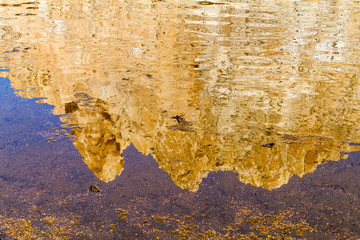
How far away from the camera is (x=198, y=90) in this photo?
522 centimetres

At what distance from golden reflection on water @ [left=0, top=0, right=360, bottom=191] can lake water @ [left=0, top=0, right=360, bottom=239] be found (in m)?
0.02

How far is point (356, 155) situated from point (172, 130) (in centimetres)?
198

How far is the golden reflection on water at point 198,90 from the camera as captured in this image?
11.8 ft

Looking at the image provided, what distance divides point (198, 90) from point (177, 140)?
160 cm

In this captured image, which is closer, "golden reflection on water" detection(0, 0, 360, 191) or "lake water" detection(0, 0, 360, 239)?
"lake water" detection(0, 0, 360, 239)

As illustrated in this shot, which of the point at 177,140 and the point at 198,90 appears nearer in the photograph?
the point at 177,140

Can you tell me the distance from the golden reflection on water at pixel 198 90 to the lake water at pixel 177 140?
2 cm

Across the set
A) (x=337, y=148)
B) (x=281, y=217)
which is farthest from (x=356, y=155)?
(x=281, y=217)

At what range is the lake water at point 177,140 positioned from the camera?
8.89 feet

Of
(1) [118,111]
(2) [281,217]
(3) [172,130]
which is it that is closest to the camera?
(2) [281,217]

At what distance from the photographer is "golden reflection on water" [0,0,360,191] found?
141 inches

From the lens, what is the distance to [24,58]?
21.7ft

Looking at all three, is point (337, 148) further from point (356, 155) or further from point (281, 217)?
point (281, 217)

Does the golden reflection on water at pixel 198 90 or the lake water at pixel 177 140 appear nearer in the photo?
the lake water at pixel 177 140
